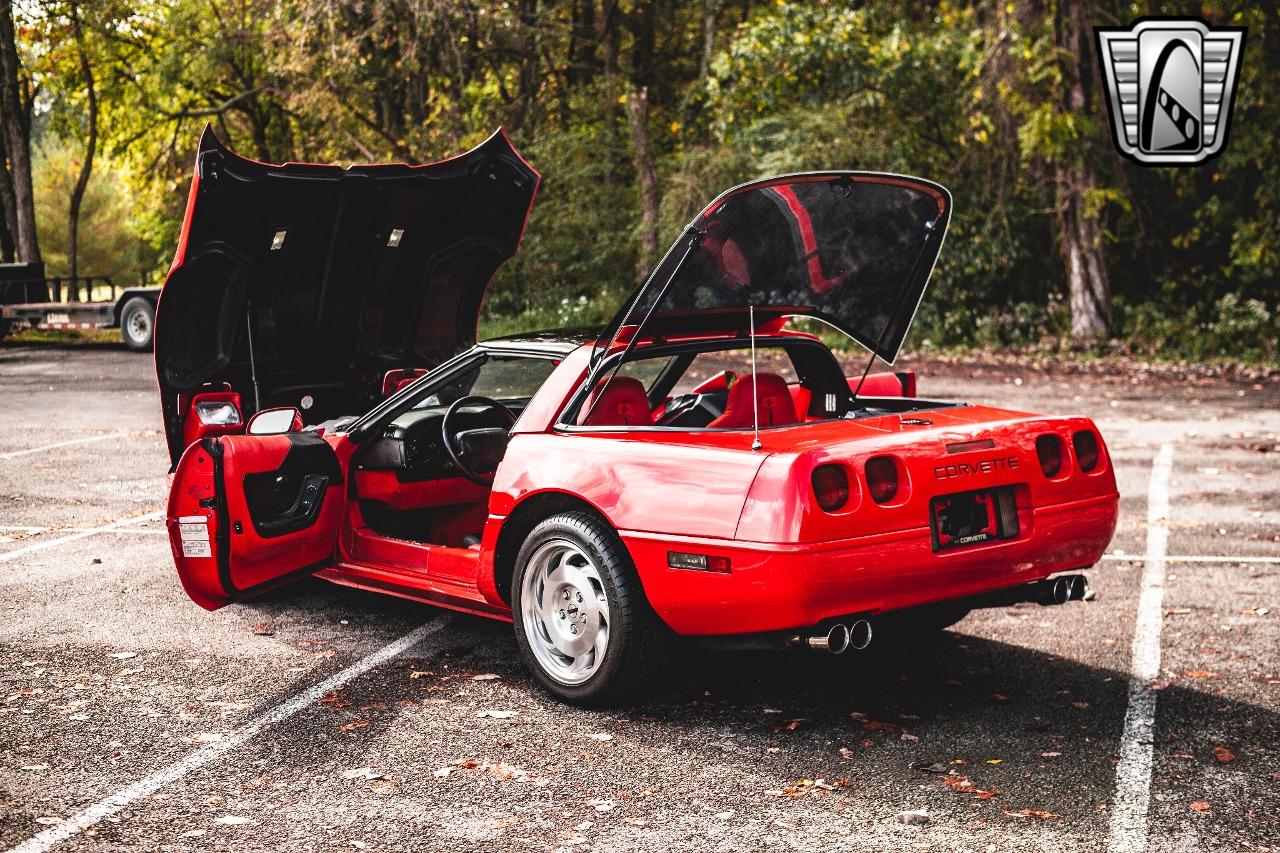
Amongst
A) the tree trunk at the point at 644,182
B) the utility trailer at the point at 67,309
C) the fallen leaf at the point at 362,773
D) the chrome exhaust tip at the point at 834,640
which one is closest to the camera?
the fallen leaf at the point at 362,773

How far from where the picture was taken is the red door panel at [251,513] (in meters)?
5.58

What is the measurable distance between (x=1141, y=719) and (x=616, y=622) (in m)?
1.90

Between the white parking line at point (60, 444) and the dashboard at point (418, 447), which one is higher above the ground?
the dashboard at point (418, 447)

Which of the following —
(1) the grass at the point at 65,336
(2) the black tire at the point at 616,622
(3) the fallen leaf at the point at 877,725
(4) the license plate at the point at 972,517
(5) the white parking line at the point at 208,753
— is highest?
(4) the license plate at the point at 972,517

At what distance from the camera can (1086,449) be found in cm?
539

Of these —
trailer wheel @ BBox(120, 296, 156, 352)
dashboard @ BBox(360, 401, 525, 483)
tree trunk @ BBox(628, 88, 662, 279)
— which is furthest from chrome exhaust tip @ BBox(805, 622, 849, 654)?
trailer wheel @ BBox(120, 296, 156, 352)

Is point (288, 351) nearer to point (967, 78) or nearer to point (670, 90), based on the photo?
point (967, 78)

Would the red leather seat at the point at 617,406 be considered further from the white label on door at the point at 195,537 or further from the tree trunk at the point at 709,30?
the tree trunk at the point at 709,30

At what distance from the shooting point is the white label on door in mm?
5574

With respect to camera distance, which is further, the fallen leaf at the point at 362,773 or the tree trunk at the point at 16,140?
the tree trunk at the point at 16,140

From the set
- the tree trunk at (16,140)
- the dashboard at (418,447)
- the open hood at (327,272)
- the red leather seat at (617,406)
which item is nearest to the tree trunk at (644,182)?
the tree trunk at (16,140)

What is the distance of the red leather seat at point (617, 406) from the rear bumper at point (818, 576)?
0.70 metres

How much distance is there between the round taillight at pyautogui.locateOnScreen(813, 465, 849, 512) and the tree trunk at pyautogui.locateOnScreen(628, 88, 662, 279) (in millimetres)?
20396

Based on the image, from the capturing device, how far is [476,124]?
26703mm
